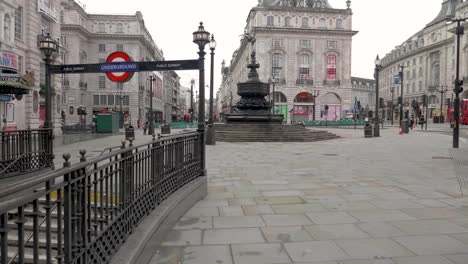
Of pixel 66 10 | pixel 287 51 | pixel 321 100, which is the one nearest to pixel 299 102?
pixel 321 100

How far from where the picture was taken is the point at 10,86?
11.8m

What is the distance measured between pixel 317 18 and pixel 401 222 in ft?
227

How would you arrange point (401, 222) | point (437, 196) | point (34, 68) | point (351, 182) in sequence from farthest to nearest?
1. point (34, 68)
2. point (351, 182)
3. point (437, 196)
4. point (401, 222)

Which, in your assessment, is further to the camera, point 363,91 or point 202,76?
point 363,91

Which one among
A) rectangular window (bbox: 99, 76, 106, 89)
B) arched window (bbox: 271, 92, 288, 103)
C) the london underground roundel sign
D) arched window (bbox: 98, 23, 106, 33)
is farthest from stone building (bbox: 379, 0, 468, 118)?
the london underground roundel sign

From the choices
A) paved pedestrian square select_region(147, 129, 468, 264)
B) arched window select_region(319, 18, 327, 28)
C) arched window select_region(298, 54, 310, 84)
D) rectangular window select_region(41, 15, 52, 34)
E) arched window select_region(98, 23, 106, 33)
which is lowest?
paved pedestrian square select_region(147, 129, 468, 264)

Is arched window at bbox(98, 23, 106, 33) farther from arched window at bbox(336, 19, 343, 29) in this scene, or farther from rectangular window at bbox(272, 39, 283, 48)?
arched window at bbox(336, 19, 343, 29)

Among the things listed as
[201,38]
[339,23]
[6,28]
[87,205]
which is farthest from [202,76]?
[339,23]

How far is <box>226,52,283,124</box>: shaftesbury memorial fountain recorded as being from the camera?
79.3 ft

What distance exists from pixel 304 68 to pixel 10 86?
62443 millimetres

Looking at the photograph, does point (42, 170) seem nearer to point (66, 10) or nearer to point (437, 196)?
point (437, 196)

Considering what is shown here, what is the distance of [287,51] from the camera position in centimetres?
6781

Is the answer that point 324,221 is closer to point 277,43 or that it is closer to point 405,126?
point 405,126

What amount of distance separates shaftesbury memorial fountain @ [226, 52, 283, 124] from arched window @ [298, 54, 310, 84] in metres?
45.6
